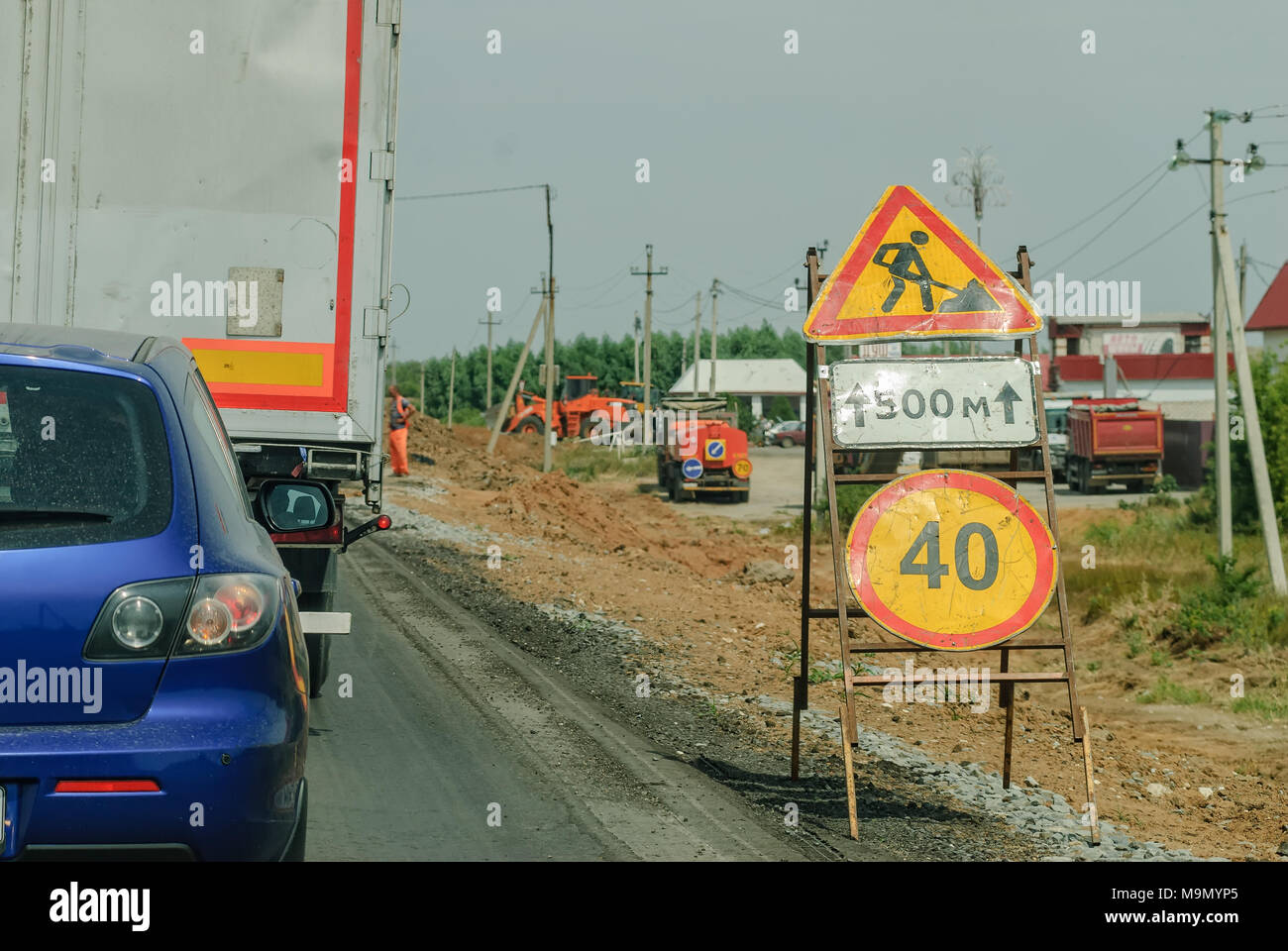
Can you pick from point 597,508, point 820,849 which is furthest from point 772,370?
point 820,849

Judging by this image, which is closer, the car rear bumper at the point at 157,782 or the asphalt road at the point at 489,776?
the car rear bumper at the point at 157,782

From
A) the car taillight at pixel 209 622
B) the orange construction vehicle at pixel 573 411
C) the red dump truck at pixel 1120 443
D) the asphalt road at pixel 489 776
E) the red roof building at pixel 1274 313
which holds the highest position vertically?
the red roof building at pixel 1274 313

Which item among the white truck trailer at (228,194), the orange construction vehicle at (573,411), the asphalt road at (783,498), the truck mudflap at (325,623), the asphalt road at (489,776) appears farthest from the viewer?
the orange construction vehicle at (573,411)

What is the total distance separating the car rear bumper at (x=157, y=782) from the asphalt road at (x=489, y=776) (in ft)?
7.02

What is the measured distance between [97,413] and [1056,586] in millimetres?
4254

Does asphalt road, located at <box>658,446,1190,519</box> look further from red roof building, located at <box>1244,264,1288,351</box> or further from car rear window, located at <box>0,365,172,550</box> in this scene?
red roof building, located at <box>1244,264,1288,351</box>

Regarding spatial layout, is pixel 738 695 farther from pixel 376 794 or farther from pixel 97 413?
pixel 97 413

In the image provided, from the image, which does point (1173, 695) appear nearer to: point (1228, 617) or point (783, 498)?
point (1228, 617)

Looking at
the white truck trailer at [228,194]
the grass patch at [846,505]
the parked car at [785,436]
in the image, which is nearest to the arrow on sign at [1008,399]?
the white truck trailer at [228,194]

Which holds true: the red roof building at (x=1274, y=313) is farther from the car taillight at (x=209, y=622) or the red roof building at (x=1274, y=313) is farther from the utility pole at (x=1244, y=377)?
the car taillight at (x=209, y=622)

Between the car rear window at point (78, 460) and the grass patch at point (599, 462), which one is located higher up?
the grass patch at point (599, 462)

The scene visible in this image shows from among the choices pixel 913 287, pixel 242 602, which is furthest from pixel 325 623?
pixel 242 602

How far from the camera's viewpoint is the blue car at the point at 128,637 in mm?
3082

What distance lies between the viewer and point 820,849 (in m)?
5.64
